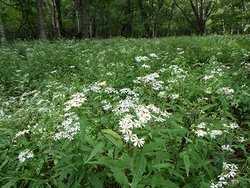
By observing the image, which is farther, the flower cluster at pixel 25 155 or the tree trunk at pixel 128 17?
the tree trunk at pixel 128 17

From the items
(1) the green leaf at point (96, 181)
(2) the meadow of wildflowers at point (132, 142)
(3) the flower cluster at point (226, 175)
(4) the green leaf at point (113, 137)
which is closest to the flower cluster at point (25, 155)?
(2) the meadow of wildflowers at point (132, 142)

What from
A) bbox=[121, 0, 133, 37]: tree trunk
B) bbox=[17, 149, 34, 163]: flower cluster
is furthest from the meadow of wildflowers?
bbox=[121, 0, 133, 37]: tree trunk

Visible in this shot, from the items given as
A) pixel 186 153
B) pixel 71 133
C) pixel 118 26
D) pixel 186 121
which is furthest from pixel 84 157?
pixel 118 26

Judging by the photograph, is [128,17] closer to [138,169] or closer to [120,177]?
[120,177]

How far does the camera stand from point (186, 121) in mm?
3445

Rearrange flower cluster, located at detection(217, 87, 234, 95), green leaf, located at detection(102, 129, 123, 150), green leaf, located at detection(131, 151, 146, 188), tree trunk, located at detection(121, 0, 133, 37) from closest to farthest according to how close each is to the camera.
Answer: green leaf, located at detection(131, 151, 146, 188) → green leaf, located at detection(102, 129, 123, 150) → flower cluster, located at detection(217, 87, 234, 95) → tree trunk, located at detection(121, 0, 133, 37)

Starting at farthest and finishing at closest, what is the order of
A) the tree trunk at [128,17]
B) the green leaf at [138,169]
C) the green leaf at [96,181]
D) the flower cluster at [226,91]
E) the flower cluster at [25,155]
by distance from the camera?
1. the tree trunk at [128,17]
2. the flower cluster at [226,91]
3. the flower cluster at [25,155]
4. the green leaf at [96,181]
5. the green leaf at [138,169]

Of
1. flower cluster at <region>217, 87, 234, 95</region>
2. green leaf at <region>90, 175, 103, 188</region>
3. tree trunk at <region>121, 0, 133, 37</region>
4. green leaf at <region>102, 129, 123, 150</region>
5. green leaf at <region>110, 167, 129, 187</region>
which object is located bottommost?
green leaf at <region>90, 175, 103, 188</region>

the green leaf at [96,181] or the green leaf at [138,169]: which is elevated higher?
the green leaf at [138,169]

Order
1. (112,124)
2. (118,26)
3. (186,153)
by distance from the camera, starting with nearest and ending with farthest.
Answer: (186,153) → (112,124) → (118,26)

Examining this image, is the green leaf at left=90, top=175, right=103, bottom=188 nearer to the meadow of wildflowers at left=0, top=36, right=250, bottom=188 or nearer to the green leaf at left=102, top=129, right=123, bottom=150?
the meadow of wildflowers at left=0, top=36, right=250, bottom=188

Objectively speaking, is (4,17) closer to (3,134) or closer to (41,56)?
(41,56)

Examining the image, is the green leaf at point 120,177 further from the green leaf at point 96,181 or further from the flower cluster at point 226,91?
the flower cluster at point 226,91

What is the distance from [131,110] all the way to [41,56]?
906 cm
